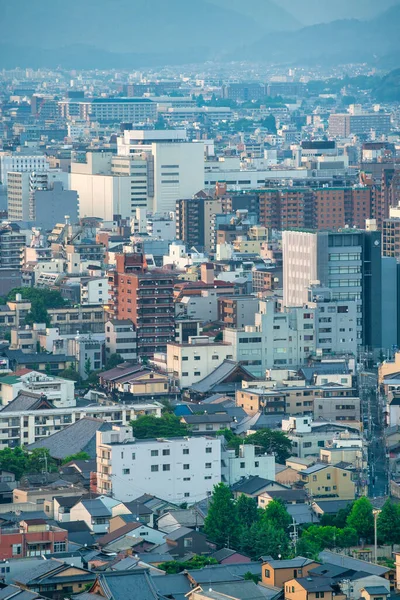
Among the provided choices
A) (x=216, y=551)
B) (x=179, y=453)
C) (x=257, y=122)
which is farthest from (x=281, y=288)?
(x=257, y=122)

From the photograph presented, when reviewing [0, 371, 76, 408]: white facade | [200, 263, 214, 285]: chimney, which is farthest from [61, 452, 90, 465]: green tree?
[200, 263, 214, 285]: chimney

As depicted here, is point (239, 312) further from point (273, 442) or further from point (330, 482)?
point (330, 482)

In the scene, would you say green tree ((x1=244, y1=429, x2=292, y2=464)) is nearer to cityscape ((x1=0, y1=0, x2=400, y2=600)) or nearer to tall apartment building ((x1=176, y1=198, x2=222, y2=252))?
cityscape ((x1=0, y1=0, x2=400, y2=600))

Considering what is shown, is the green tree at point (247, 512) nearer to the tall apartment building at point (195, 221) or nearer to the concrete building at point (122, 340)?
the concrete building at point (122, 340)

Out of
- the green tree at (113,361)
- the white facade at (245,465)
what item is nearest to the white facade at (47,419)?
the white facade at (245,465)

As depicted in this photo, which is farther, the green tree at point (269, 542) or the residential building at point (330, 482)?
the residential building at point (330, 482)
